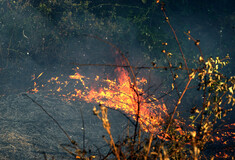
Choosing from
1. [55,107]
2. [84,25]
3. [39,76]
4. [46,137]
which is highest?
[84,25]

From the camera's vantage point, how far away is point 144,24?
862 cm

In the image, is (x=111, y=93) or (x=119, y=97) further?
(x=111, y=93)

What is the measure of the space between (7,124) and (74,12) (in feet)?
17.8

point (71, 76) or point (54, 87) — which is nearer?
point (54, 87)

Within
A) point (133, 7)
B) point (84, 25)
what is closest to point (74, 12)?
point (84, 25)

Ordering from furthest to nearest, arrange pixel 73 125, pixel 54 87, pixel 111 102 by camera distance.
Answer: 1. pixel 54 87
2. pixel 111 102
3. pixel 73 125

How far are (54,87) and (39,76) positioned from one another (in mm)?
914

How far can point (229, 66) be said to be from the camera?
924 centimetres

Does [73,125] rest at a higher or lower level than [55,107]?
lower

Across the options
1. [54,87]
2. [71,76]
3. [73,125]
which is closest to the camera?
[73,125]

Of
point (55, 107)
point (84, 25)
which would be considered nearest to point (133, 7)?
point (84, 25)

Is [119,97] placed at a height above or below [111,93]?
below

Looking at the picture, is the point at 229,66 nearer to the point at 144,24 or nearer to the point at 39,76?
the point at 144,24

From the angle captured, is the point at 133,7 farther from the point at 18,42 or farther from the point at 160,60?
the point at 18,42
